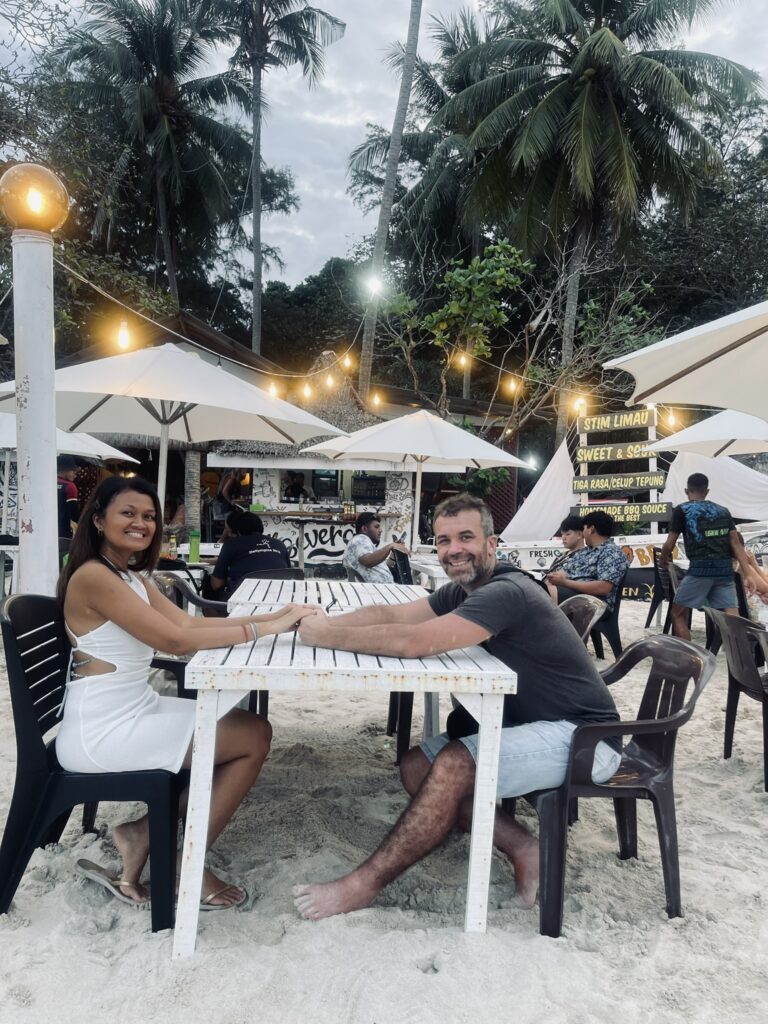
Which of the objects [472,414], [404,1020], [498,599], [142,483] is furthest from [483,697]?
[472,414]

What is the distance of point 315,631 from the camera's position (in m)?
2.28

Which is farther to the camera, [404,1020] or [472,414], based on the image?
[472,414]

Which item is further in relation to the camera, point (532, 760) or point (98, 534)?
point (98, 534)

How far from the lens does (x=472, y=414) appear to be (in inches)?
620

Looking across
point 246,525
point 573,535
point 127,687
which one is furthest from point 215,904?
point 573,535

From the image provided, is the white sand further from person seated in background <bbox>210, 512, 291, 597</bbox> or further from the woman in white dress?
person seated in background <bbox>210, 512, 291, 597</bbox>

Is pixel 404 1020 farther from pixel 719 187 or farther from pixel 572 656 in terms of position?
pixel 719 187

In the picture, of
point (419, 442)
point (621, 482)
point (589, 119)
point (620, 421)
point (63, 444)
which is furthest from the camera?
point (589, 119)

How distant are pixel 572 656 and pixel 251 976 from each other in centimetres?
133

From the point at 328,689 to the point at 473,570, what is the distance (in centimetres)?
72

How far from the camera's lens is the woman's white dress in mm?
2068

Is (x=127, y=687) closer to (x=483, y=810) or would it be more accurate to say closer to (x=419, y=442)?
(x=483, y=810)

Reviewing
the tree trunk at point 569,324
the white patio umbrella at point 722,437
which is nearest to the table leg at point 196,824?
the white patio umbrella at point 722,437

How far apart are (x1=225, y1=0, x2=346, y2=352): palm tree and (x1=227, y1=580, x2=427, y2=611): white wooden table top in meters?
16.0
